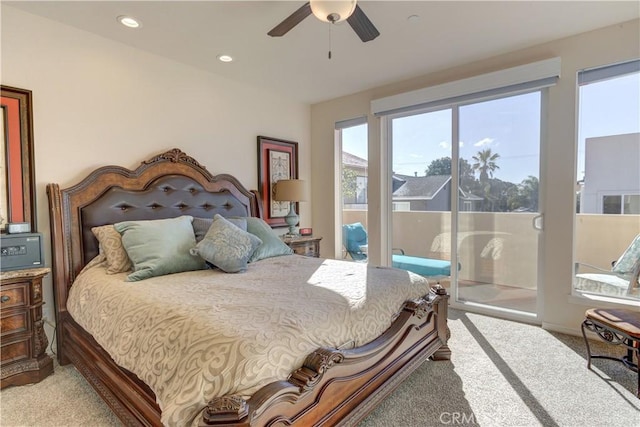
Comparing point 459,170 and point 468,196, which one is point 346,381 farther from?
point 459,170

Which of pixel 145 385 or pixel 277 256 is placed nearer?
pixel 145 385

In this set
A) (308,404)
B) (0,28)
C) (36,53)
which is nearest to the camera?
(308,404)

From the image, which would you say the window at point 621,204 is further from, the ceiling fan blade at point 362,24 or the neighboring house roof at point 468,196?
the ceiling fan blade at point 362,24

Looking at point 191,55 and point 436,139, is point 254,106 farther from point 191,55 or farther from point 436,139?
point 436,139

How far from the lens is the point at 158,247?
7.52 ft

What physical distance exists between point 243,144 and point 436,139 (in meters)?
2.27

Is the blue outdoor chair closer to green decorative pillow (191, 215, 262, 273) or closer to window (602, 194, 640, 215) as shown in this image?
window (602, 194, 640, 215)

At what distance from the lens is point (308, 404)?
49.8 inches

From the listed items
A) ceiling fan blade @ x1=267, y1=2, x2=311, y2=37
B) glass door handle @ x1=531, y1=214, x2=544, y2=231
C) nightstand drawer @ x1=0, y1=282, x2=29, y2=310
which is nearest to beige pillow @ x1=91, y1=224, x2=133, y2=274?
nightstand drawer @ x1=0, y1=282, x2=29, y2=310

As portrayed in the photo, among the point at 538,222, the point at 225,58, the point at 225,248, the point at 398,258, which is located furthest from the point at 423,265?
the point at 225,58

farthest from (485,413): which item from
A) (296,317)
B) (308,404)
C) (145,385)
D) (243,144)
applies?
(243,144)

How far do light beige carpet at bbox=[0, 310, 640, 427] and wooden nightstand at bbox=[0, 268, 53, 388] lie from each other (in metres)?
0.09

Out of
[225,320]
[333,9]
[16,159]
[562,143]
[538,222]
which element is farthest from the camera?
[538,222]

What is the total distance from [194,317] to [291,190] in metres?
2.59
